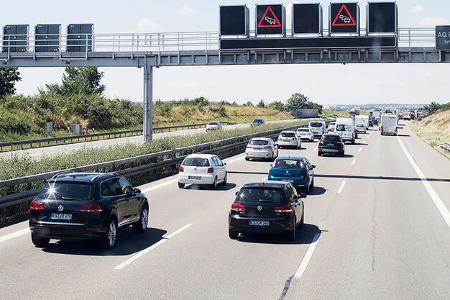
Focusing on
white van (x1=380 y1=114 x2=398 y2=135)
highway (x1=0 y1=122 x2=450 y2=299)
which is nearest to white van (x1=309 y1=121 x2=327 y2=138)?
white van (x1=380 y1=114 x2=398 y2=135)

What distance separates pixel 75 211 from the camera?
11.6 meters

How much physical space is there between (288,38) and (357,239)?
2142 centimetres

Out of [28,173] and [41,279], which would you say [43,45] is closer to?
[28,173]

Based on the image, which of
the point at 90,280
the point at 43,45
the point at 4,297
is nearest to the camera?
the point at 4,297

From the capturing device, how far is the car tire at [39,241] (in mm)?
11906

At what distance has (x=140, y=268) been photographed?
10.6 m

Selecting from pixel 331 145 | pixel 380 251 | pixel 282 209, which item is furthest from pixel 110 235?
pixel 331 145

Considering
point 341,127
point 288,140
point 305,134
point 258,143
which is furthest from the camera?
point 305,134

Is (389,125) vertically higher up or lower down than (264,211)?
higher up

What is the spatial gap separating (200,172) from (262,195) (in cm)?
965

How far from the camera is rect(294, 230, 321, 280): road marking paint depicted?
402 inches

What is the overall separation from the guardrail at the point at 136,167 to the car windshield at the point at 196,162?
2330 mm

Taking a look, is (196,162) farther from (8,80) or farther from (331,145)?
(8,80)

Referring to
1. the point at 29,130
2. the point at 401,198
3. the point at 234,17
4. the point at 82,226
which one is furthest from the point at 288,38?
the point at 29,130
